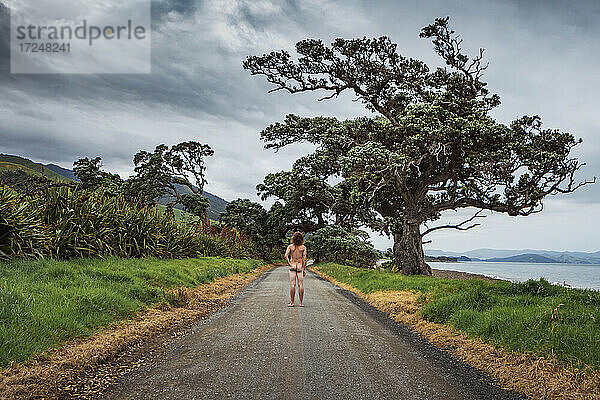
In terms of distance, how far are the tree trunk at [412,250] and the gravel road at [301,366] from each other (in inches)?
460

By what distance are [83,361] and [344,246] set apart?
24.0m

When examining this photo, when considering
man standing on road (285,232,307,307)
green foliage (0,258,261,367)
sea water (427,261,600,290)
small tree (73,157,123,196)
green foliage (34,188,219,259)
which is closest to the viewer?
green foliage (0,258,261,367)

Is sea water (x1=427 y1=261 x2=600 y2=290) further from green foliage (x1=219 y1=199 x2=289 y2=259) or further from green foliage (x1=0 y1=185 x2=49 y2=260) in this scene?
green foliage (x1=219 y1=199 x2=289 y2=259)

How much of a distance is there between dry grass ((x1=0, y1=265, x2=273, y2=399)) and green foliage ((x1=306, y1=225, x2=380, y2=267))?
20.6m

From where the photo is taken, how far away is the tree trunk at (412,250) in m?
19.4

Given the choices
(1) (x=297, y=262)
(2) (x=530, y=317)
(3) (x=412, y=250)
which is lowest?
(2) (x=530, y=317)

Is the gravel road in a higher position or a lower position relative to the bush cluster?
lower

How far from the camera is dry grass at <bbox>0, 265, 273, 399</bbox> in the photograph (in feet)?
14.0

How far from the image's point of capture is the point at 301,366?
5137 mm

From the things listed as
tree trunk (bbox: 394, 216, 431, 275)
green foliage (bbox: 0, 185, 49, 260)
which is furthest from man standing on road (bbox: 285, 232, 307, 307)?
tree trunk (bbox: 394, 216, 431, 275)

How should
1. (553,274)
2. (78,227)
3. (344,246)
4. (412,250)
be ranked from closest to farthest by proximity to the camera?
(78,227) → (412,250) → (344,246) → (553,274)

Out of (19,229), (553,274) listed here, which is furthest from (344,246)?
(19,229)

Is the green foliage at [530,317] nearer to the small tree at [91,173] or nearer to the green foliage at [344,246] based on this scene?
the green foliage at [344,246]

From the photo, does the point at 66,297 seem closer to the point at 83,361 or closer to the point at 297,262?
the point at 83,361
